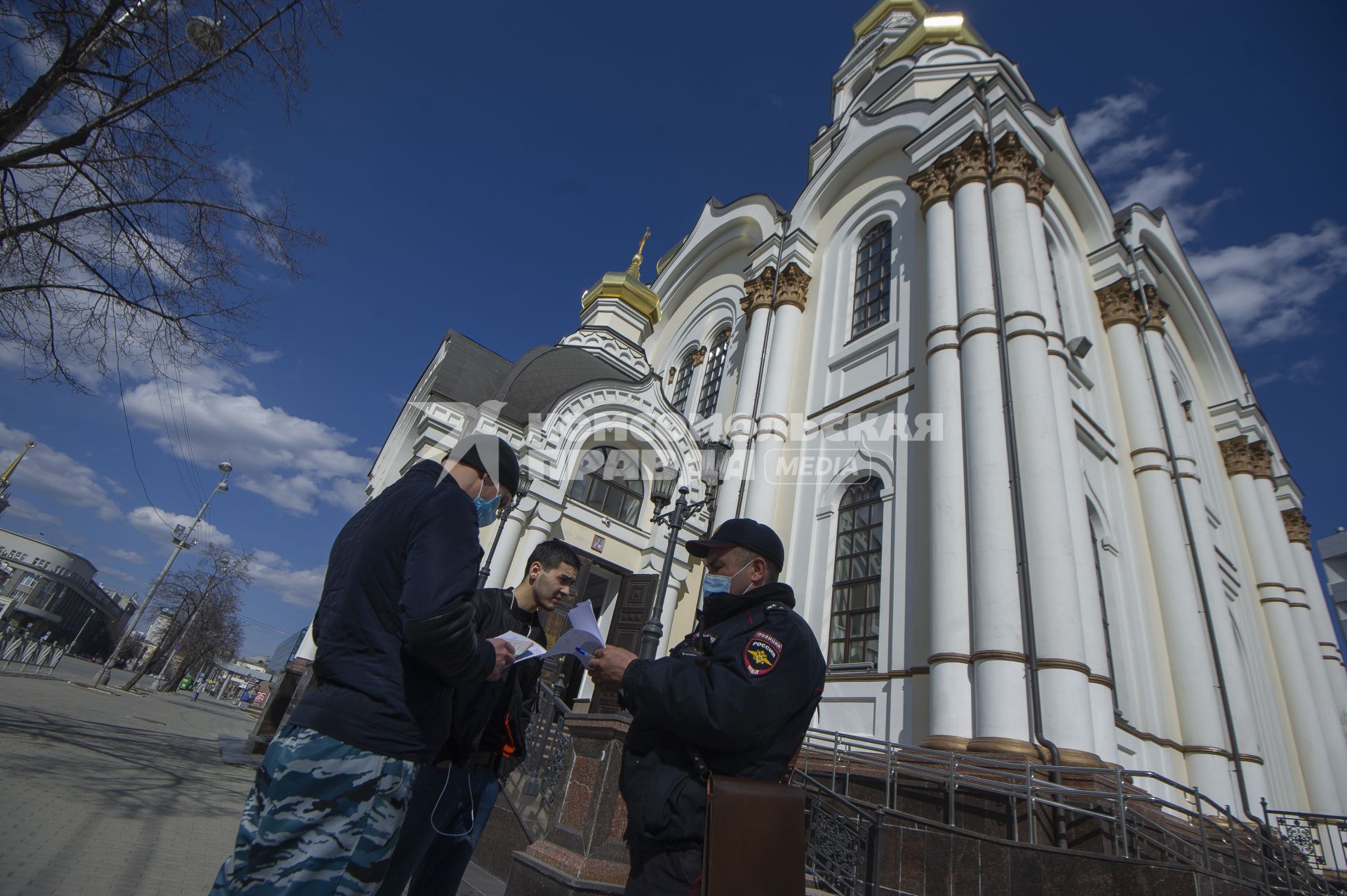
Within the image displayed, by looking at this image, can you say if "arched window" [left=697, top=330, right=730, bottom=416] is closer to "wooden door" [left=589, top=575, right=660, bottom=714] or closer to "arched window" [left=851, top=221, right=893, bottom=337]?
"arched window" [left=851, top=221, right=893, bottom=337]

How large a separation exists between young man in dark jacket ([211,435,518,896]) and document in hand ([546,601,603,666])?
0.50 m

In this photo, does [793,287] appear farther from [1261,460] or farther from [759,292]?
[1261,460]

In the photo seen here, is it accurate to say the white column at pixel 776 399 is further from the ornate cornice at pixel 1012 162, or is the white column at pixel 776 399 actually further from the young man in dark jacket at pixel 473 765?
the young man in dark jacket at pixel 473 765

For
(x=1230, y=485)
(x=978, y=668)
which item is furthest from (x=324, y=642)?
(x=1230, y=485)

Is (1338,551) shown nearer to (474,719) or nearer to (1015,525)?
(1015,525)

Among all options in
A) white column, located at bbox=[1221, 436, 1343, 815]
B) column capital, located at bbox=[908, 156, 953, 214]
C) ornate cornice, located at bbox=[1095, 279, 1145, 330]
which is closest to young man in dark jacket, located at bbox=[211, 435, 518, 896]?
column capital, located at bbox=[908, 156, 953, 214]

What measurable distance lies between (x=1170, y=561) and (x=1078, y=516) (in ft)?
10.9

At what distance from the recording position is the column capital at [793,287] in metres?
15.0

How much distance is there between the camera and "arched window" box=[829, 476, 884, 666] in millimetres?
9750

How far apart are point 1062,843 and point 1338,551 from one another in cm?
5441

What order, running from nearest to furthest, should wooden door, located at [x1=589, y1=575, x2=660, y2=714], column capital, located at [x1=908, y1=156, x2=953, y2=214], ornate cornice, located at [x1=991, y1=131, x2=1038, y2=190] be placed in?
1. ornate cornice, located at [x1=991, y1=131, x2=1038, y2=190]
2. column capital, located at [x1=908, y1=156, x2=953, y2=214]
3. wooden door, located at [x1=589, y1=575, x2=660, y2=714]

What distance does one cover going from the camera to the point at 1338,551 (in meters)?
42.1

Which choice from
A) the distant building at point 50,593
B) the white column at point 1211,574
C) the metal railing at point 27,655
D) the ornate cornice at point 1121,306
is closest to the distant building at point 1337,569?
the white column at point 1211,574

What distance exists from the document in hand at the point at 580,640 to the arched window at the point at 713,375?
14.3 metres
